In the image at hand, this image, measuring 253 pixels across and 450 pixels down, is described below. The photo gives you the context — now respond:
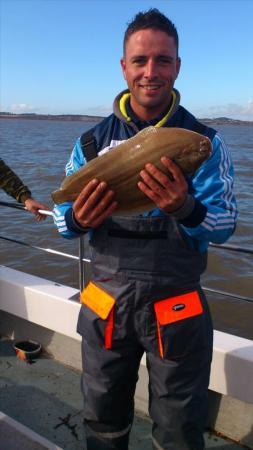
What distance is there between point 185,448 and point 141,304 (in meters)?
0.87

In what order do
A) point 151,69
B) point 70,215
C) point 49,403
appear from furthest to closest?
point 49,403 < point 70,215 < point 151,69

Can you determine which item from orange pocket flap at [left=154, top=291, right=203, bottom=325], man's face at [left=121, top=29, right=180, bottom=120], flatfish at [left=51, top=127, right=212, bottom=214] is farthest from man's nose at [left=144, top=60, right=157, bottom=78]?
orange pocket flap at [left=154, top=291, right=203, bottom=325]

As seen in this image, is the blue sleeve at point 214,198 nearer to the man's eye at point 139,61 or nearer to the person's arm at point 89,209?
the person's arm at point 89,209

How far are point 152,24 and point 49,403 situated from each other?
3029 mm

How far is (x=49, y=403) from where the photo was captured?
148 inches

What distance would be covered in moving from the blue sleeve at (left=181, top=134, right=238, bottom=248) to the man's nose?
1.51ft

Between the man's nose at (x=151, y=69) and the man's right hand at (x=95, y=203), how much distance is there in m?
0.65

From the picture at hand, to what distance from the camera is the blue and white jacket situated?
225 cm

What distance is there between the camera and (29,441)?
226 centimetres

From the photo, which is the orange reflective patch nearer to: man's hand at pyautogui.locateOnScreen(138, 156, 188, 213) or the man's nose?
man's hand at pyautogui.locateOnScreen(138, 156, 188, 213)

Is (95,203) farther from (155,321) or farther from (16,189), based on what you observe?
(16,189)

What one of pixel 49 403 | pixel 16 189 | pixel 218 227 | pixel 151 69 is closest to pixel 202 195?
pixel 218 227

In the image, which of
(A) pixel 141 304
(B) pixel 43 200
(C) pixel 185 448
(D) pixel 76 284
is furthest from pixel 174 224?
(B) pixel 43 200

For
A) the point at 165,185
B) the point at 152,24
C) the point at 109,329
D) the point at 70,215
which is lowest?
the point at 109,329
